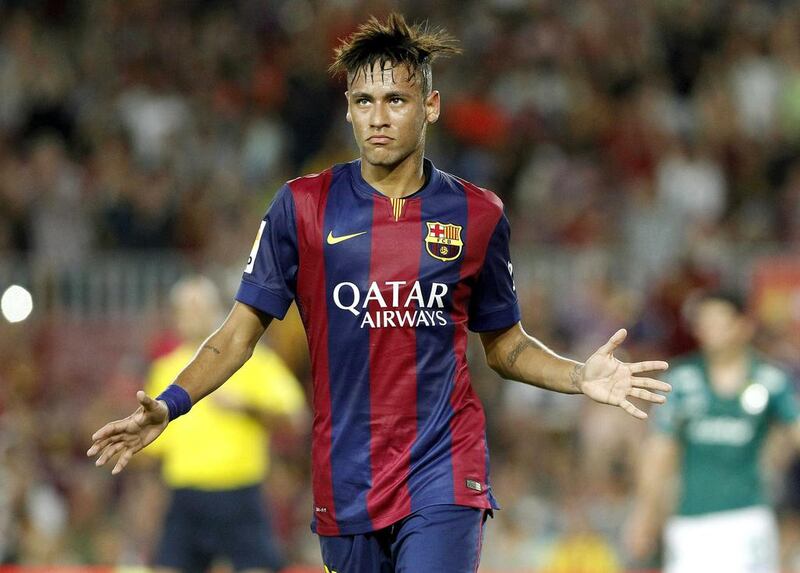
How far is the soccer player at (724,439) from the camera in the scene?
7777mm

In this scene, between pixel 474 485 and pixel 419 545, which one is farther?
pixel 474 485

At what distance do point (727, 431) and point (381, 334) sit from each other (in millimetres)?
3780

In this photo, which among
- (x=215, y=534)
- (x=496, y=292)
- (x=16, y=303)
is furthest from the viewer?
(x=16, y=303)

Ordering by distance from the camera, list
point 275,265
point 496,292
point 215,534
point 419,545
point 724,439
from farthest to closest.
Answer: point 215,534, point 724,439, point 496,292, point 275,265, point 419,545

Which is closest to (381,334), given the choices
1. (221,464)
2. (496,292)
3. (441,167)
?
(496,292)

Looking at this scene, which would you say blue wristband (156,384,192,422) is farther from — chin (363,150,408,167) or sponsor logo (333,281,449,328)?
chin (363,150,408,167)

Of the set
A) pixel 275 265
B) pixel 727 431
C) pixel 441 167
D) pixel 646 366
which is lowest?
pixel 727 431

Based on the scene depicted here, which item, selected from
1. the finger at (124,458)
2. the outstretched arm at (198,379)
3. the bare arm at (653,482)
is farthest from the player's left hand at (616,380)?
the bare arm at (653,482)

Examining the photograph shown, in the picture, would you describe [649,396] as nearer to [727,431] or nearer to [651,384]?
[651,384]

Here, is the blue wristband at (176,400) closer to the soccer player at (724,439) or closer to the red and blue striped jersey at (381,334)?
the red and blue striped jersey at (381,334)

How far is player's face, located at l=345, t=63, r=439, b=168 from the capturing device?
14.9ft

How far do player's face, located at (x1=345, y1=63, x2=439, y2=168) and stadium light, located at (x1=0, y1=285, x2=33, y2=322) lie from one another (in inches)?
284

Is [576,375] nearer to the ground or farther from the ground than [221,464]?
farther from the ground

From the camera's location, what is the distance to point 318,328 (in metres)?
4.59
